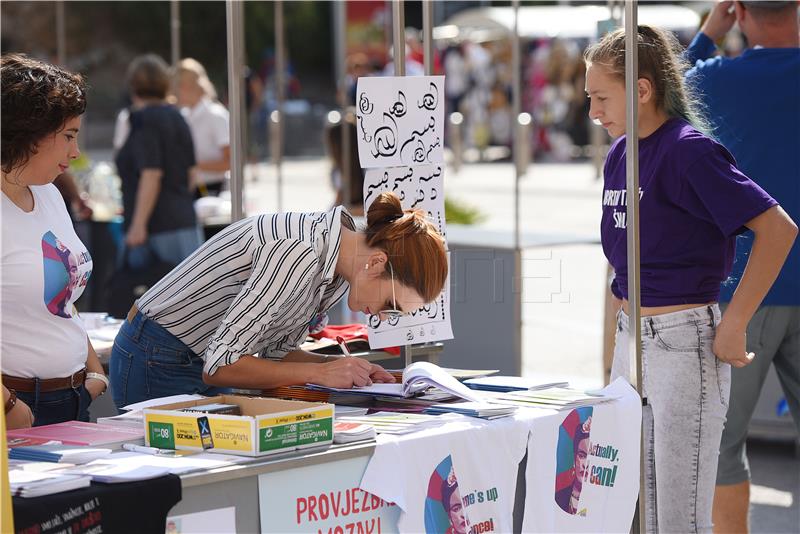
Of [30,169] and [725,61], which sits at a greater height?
[725,61]

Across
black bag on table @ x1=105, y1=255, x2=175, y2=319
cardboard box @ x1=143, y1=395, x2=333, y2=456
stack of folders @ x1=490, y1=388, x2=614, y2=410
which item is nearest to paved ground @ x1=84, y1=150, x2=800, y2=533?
stack of folders @ x1=490, y1=388, x2=614, y2=410

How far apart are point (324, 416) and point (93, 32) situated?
2540cm

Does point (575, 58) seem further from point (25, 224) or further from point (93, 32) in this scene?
point (25, 224)

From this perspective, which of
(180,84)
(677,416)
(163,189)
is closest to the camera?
(677,416)

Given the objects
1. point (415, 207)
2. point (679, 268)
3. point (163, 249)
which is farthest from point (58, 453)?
point (163, 249)

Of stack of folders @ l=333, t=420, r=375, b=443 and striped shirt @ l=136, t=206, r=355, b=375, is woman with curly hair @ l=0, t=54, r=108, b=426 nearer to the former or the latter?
striped shirt @ l=136, t=206, r=355, b=375

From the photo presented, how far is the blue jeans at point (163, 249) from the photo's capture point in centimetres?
639

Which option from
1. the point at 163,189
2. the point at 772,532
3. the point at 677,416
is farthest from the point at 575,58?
the point at 677,416

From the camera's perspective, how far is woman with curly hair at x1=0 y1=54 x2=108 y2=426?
8.57 ft

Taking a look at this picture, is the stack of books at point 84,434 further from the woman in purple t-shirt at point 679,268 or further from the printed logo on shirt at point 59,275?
the woman in purple t-shirt at point 679,268

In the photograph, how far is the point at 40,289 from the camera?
265 cm

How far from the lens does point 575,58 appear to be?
20.0 metres

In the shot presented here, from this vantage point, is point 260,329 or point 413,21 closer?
point 260,329

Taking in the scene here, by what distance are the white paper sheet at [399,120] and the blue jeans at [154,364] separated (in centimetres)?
71
